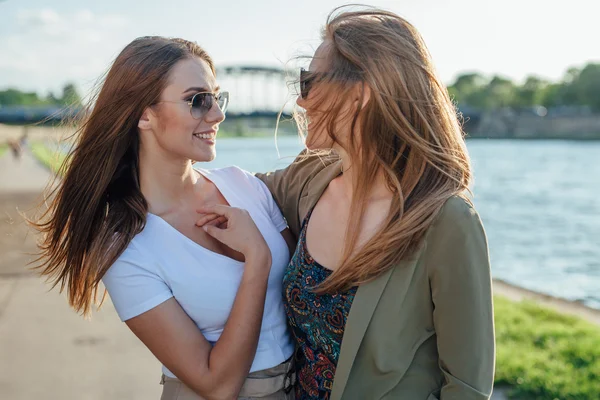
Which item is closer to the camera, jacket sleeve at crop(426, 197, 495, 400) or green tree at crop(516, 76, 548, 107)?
jacket sleeve at crop(426, 197, 495, 400)

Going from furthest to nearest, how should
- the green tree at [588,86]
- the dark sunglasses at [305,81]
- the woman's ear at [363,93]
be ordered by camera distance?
the green tree at [588,86] < the dark sunglasses at [305,81] < the woman's ear at [363,93]

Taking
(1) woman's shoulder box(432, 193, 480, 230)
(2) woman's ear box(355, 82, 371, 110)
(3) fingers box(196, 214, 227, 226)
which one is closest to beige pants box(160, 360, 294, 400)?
(3) fingers box(196, 214, 227, 226)

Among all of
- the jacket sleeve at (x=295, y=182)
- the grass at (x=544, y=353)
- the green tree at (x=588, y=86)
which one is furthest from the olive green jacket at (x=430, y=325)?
the green tree at (x=588, y=86)

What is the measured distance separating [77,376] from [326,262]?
301 cm

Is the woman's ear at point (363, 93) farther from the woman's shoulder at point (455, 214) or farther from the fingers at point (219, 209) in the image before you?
the fingers at point (219, 209)

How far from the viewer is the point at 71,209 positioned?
237cm

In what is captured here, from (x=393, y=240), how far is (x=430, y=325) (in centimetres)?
25

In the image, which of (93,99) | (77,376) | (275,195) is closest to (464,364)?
(275,195)

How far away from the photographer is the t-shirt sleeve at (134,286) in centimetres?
205

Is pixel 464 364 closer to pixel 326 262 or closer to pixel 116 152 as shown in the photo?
pixel 326 262

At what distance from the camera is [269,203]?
2584 millimetres

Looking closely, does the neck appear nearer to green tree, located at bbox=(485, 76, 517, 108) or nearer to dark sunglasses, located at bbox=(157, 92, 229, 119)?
dark sunglasses, located at bbox=(157, 92, 229, 119)

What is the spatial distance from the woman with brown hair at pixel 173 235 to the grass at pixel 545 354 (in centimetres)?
245

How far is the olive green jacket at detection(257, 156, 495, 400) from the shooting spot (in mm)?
1711
